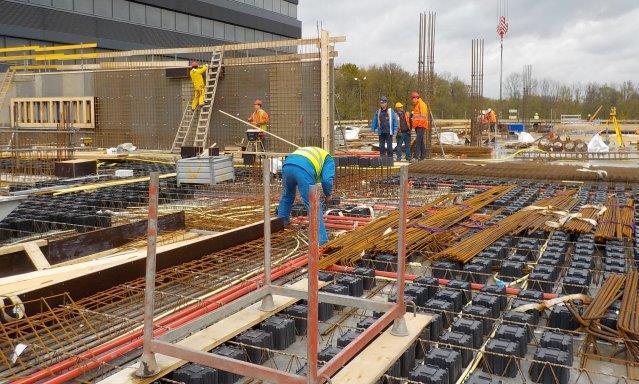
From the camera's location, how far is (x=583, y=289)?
494cm

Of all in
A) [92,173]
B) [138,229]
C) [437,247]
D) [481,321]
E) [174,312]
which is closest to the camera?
[481,321]

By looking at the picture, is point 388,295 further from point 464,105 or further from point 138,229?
point 464,105

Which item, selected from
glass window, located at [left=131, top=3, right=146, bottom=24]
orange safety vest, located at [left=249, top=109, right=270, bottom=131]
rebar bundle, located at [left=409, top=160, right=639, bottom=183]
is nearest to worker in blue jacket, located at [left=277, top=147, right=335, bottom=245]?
rebar bundle, located at [left=409, top=160, right=639, bottom=183]

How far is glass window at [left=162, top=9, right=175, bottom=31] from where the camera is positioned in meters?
38.8

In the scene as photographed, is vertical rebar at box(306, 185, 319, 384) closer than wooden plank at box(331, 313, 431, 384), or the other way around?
vertical rebar at box(306, 185, 319, 384)

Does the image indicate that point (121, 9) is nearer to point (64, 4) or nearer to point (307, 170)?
point (64, 4)

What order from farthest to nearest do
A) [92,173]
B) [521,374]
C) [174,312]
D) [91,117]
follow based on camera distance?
1. [91,117]
2. [92,173]
3. [174,312]
4. [521,374]

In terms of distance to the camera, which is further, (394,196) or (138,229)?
(394,196)

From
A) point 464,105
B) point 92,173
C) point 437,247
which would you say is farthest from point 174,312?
point 464,105

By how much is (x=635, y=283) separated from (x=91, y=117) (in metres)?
18.0

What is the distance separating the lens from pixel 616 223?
7.31 meters

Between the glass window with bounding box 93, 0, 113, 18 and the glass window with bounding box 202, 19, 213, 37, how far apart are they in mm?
8142

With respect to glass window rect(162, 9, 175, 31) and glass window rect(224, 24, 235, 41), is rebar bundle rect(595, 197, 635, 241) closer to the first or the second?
glass window rect(162, 9, 175, 31)

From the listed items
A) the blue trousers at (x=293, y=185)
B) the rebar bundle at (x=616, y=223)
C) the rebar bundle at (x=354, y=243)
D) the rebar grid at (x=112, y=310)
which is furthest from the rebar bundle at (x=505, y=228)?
the rebar grid at (x=112, y=310)
